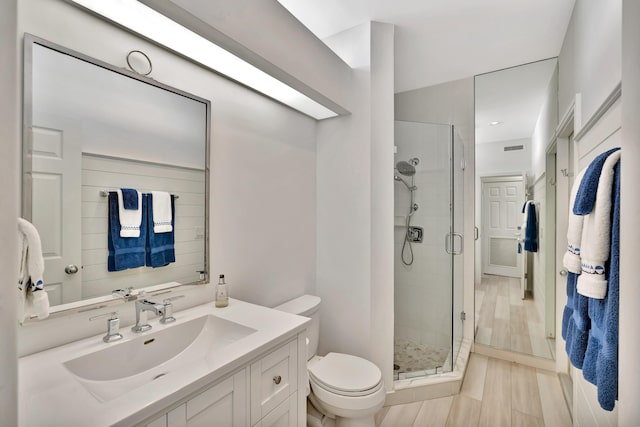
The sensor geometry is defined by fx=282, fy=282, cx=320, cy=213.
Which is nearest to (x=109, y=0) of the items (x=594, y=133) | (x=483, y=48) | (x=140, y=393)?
(x=140, y=393)

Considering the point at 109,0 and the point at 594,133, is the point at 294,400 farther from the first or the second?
the point at 594,133

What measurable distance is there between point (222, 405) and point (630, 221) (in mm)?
1211

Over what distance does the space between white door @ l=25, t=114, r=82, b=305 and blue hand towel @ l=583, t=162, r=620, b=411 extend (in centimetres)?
173

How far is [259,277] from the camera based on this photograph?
1.75m

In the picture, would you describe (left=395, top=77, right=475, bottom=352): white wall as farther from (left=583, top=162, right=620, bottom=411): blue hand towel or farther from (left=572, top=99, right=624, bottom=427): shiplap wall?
(left=583, top=162, right=620, bottom=411): blue hand towel

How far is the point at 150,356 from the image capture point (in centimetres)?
110

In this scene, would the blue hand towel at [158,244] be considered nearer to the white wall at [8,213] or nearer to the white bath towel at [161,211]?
the white bath towel at [161,211]

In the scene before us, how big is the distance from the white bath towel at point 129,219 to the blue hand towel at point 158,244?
0.12 ft

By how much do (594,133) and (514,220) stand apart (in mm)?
1730

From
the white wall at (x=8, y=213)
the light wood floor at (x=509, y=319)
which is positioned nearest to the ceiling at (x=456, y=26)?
the white wall at (x=8, y=213)

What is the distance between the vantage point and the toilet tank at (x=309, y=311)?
1799 millimetres

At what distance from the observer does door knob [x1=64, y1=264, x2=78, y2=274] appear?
3.34 feet

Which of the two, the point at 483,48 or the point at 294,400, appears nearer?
the point at 294,400

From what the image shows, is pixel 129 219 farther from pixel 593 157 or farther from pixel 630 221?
pixel 593 157
